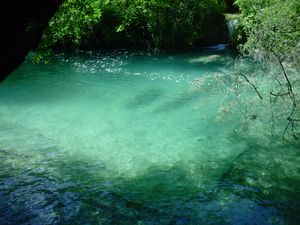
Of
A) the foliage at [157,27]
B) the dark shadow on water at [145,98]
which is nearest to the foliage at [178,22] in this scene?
the foliage at [157,27]

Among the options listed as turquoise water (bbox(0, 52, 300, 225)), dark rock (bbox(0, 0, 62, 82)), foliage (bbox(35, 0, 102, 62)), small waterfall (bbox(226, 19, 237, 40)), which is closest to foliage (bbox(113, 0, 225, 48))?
small waterfall (bbox(226, 19, 237, 40))

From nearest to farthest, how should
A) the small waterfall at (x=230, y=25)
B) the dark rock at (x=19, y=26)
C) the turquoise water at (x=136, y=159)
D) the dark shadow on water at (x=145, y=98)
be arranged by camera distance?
the dark rock at (x=19, y=26) < the turquoise water at (x=136, y=159) < the dark shadow on water at (x=145, y=98) < the small waterfall at (x=230, y=25)

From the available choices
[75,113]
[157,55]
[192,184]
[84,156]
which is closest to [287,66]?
[192,184]

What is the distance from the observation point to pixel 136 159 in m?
11.3

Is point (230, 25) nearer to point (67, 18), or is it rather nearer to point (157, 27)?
point (157, 27)

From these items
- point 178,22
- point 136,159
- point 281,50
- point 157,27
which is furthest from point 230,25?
point 136,159

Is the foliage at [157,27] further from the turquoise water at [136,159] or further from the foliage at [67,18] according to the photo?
the foliage at [67,18]

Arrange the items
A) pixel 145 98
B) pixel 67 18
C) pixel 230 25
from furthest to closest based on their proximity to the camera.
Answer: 1. pixel 230 25
2. pixel 145 98
3. pixel 67 18

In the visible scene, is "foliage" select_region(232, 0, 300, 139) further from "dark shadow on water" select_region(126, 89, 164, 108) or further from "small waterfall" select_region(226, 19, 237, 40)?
"small waterfall" select_region(226, 19, 237, 40)

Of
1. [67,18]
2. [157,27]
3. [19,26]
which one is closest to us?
[19,26]

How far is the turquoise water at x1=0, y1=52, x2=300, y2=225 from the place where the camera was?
27.7 ft

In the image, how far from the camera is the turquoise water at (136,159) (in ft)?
27.7

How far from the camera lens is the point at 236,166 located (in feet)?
34.5

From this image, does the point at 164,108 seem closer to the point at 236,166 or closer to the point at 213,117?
the point at 213,117
